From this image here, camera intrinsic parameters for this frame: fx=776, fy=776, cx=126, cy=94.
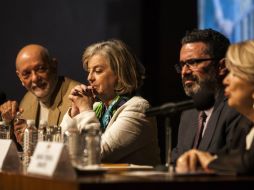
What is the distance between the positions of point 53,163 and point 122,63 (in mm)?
1547

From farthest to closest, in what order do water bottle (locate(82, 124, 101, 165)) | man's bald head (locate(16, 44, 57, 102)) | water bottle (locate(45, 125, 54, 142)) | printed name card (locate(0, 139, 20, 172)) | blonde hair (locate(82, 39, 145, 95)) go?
man's bald head (locate(16, 44, 57, 102)), blonde hair (locate(82, 39, 145, 95)), water bottle (locate(45, 125, 54, 142)), printed name card (locate(0, 139, 20, 172)), water bottle (locate(82, 124, 101, 165))

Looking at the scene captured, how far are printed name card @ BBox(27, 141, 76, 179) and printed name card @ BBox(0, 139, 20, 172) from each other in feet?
1.59

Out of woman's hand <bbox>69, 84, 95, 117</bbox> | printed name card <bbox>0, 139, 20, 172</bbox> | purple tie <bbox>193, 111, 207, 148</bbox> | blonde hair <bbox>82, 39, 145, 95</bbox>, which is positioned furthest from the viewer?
blonde hair <bbox>82, 39, 145, 95</bbox>

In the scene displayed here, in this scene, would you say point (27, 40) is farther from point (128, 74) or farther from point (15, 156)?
point (15, 156)

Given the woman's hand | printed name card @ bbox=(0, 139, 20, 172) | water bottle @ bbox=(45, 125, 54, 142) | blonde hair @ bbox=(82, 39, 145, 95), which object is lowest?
printed name card @ bbox=(0, 139, 20, 172)

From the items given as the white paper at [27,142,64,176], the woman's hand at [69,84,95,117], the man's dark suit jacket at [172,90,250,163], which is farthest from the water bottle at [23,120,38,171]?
the white paper at [27,142,64,176]

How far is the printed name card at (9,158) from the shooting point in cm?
326

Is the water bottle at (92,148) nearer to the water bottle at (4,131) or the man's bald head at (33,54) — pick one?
the water bottle at (4,131)

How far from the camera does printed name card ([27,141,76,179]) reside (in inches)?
103

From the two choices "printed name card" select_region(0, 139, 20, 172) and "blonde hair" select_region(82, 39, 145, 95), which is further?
"blonde hair" select_region(82, 39, 145, 95)

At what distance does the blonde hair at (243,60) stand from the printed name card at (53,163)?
687mm

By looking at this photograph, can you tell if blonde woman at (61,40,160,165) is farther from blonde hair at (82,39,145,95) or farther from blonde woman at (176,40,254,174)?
blonde woman at (176,40,254,174)

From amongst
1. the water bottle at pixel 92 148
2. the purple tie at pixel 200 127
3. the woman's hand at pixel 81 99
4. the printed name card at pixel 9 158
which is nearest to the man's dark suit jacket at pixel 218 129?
the purple tie at pixel 200 127

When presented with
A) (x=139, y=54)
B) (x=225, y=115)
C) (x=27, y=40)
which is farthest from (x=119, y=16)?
(x=225, y=115)
